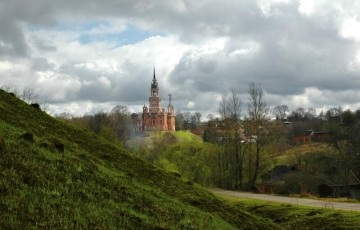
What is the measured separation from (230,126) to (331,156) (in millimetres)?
17494

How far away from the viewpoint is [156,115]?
186 meters

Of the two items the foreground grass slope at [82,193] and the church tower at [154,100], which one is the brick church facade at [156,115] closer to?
the church tower at [154,100]

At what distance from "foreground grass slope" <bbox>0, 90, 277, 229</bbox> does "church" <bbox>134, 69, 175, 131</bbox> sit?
539 ft

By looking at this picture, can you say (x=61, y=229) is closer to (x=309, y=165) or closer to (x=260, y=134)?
(x=260, y=134)

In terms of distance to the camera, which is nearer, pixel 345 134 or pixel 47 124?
pixel 47 124

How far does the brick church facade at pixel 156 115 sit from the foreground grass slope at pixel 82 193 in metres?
165

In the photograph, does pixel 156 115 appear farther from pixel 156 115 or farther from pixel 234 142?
pixel 234 142

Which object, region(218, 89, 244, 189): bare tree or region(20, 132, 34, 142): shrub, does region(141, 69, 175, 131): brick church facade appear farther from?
region(20, 132, 34, 142): shrub

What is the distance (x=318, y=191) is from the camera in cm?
6788

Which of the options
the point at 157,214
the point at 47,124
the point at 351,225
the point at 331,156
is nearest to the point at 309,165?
the point at 331,156

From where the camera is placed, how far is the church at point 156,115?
609 feet

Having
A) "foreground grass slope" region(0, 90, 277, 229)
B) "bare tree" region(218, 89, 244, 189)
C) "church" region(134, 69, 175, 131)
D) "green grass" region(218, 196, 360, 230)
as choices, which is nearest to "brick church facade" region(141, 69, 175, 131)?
"church" region(134, 69, 175, 131)

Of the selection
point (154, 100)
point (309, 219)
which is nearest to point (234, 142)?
point (309, 219)

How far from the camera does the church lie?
186 m
